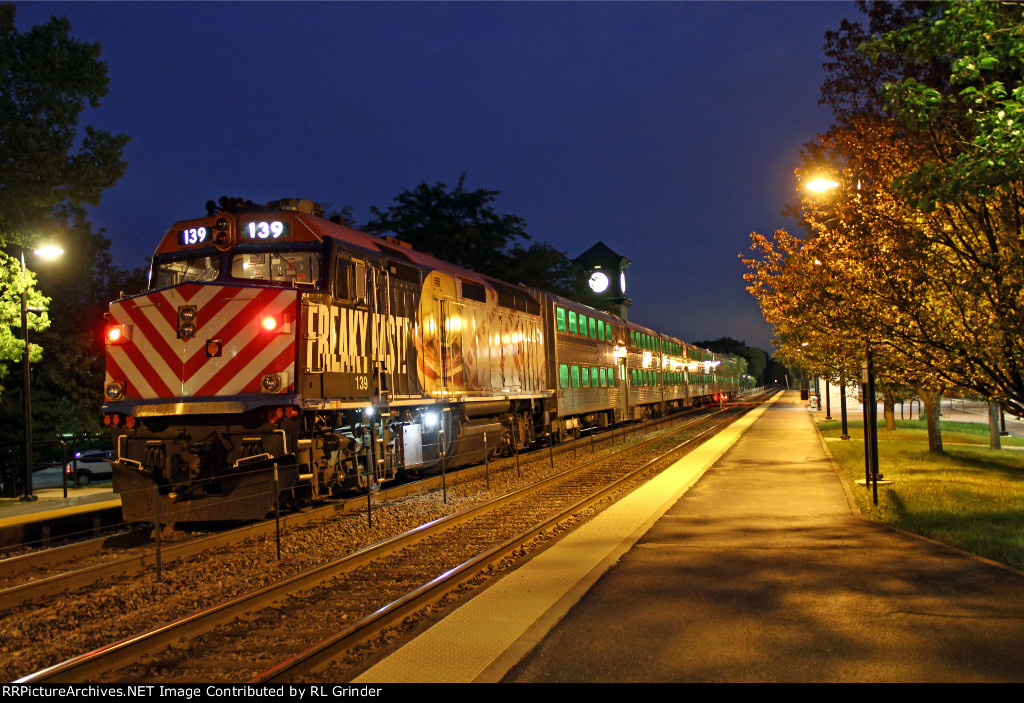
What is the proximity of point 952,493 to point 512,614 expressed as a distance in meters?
10.6

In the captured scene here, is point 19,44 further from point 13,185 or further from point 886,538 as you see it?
point 886,538

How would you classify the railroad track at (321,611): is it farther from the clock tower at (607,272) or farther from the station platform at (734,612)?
the clock tower at (607,272)

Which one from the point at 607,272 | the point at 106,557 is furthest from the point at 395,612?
the point at 607,272

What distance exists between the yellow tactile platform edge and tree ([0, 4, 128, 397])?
14585 millimetres

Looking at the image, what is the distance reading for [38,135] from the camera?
17219mm

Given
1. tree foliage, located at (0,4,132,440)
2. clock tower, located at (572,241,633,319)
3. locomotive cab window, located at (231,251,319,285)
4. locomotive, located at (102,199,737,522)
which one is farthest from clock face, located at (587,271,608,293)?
locomotive cab window, located at (231,251,319,285)

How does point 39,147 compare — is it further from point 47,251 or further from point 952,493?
point 952,493

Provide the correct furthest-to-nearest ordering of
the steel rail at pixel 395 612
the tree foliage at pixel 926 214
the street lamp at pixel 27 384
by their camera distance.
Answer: the street lamp at pixel 27 384 < the tree foliage at pixel 926 214 < the steel rail at pixel 395 612

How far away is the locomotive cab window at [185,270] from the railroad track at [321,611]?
16.4ft

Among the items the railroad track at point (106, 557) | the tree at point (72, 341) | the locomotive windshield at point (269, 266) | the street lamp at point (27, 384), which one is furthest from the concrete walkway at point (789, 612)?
the tree at point (72, 341)

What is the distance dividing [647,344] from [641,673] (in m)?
33.9

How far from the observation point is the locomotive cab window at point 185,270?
11383 mm

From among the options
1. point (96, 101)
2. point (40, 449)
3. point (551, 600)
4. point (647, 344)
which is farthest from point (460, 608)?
point (647, 344)

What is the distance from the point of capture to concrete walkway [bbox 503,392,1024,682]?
5250mm
